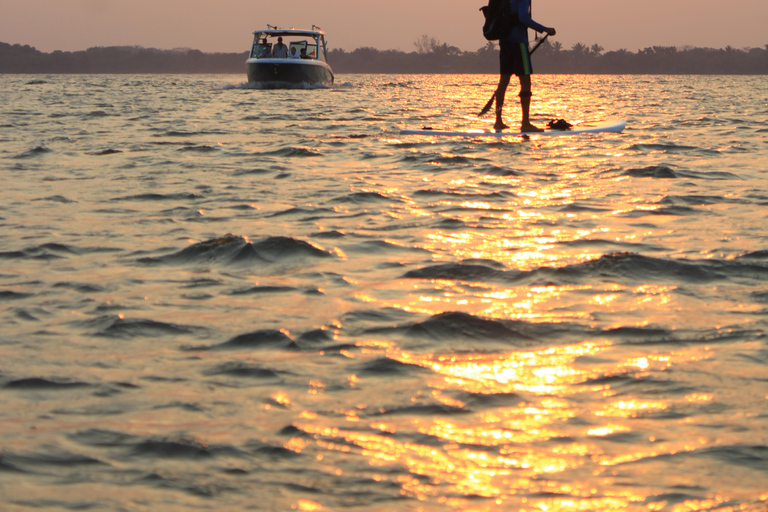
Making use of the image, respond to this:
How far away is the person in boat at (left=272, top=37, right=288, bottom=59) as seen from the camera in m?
37.8

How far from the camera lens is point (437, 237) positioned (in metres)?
5.58

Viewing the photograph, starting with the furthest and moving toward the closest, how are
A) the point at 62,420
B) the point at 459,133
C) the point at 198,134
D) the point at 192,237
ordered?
the point at 198,134, the point at 459,133, the point at 192,237, the point at 62,420

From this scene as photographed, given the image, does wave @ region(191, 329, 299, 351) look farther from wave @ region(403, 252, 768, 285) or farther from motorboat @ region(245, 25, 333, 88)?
motorboat @ region(245, 25, 333, 88)

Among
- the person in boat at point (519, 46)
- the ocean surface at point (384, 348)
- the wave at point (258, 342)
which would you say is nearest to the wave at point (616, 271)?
the ocean surface at point (384, 348)

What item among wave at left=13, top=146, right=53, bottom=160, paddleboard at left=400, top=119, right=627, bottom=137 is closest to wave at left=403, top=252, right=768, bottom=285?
wave at left=13, top=146, right=53, bottom=160

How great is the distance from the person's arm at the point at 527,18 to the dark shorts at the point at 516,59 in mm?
262

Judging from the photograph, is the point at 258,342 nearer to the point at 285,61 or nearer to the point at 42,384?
the point at 42,384

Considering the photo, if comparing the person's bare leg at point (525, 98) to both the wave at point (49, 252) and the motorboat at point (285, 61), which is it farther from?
the motorboat at point (285, 61)

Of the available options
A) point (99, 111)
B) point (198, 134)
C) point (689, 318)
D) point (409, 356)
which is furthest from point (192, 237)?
point (99, 111)

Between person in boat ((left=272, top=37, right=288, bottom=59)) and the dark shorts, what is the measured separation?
90.3ft

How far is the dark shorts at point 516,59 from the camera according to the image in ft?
36.7

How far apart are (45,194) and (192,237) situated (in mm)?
2401

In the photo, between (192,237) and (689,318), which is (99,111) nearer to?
(192,237)

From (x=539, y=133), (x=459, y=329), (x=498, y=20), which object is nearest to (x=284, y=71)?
(x=539, y=133)
